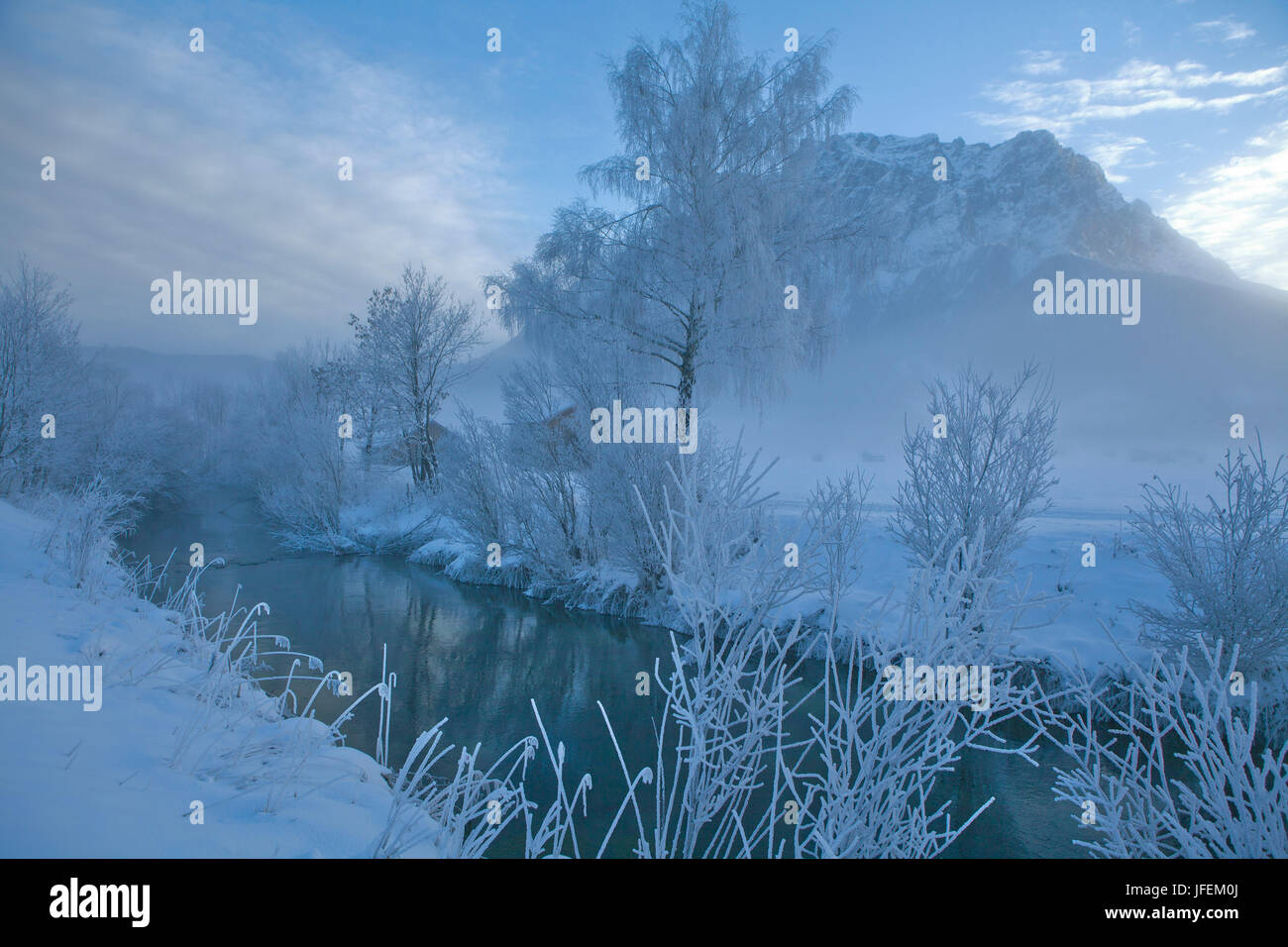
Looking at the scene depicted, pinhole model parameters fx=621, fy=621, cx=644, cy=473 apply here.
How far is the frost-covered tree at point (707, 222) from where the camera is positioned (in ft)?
35.1

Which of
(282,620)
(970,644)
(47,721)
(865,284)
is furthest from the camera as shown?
(865,284)

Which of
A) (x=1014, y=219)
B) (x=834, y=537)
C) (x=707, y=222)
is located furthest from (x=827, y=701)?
(x=1014, y=219)

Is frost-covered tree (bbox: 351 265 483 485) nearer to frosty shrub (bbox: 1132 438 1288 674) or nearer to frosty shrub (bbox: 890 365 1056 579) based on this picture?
frosty shrub (bbox: 890 365 1056 579)

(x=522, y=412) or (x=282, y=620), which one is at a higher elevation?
(x=522, y=412)

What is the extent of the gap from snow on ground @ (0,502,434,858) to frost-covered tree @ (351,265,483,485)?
17013mm

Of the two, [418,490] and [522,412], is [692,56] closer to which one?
[522,412]

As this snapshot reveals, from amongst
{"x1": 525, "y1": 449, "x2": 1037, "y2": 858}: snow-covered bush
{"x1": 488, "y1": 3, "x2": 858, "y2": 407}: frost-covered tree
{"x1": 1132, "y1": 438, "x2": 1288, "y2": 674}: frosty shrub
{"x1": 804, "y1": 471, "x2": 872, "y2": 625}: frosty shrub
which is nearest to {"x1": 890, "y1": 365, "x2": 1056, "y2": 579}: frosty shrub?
{"x1": 804, "y1": 471, "x2": 872, "y2": 625}: frosty shrub

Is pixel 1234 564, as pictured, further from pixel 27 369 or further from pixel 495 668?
pixel 27 369

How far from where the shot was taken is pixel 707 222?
10.8 meters

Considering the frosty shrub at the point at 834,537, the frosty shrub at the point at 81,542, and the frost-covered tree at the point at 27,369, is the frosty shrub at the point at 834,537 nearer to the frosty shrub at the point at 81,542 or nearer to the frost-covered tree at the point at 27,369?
the frosty shrub at the point at 81,542

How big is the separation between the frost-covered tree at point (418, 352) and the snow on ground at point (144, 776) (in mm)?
17013

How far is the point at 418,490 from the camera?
2011 cm
